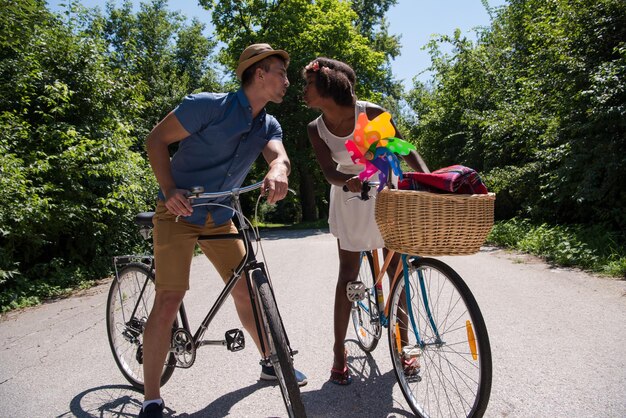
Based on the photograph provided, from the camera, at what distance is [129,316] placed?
3412 millimetres

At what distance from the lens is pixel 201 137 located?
2738 millimetres

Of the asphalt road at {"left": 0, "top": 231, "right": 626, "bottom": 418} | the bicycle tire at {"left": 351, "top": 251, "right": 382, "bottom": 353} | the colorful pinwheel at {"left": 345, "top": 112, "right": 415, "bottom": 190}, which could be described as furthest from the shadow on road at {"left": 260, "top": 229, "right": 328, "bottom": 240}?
the colorful pinwheel at {"left": 345, "top": 112, "right": 415, "bottom": 190}

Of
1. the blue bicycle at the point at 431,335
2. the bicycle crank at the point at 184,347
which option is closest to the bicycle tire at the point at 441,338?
the blue bicycle at the point at 431,335

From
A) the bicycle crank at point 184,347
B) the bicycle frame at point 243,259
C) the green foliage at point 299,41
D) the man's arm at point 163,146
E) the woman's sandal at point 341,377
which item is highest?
the green foliage at point 299,41

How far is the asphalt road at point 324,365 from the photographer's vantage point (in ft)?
9.59

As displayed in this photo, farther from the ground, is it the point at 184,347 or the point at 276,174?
the point at 276,174

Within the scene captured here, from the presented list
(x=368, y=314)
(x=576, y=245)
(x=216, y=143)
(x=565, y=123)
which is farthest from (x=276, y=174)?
(x=565, y=123)

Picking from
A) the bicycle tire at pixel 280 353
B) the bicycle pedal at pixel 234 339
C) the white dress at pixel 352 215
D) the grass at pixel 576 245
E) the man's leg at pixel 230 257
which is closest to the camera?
the bicycle tire at pixel 280 353

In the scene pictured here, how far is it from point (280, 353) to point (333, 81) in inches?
66.2

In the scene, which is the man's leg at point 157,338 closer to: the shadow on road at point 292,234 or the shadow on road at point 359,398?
the shadow on road at point 359,398

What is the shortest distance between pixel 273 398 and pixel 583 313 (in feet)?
10.7

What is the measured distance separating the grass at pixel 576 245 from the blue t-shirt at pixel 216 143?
215 inches

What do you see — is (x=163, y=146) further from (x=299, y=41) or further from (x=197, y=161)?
(x=299, y=41)

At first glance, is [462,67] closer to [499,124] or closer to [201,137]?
[499,124]
